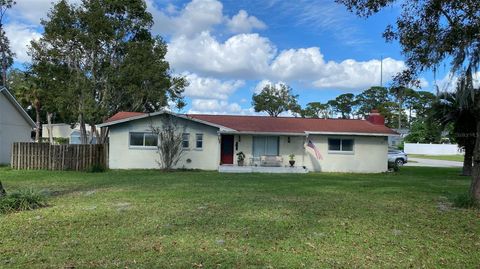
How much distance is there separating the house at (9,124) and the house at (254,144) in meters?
8.18

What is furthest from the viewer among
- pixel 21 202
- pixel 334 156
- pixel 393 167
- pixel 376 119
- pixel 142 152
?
pixel 376 119

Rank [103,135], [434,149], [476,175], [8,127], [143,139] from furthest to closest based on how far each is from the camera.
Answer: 1. [434,149]
2. [103,135]
3. [8,127]
4. [143,139]
5. [476,175]

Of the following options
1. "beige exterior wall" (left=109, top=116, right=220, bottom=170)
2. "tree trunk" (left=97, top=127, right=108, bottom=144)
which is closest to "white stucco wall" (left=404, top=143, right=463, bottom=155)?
"tree trunk" (left=97, top=127, right=108, bottom=144)

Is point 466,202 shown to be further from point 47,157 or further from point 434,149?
point 434,149

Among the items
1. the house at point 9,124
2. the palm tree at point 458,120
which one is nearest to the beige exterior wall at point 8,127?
the house at point 9,124

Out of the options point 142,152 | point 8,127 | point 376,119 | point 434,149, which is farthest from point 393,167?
point 434,149

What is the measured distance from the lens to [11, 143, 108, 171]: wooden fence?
77.5 ft

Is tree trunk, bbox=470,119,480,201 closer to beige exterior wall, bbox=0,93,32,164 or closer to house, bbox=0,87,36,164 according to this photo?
house, bbox=0,87,36,164

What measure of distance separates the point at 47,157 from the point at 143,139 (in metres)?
5.21

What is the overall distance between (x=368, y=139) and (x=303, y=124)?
412cm

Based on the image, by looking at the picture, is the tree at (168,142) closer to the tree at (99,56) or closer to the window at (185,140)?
the window at (185,140)

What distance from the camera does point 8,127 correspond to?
97.0 feet

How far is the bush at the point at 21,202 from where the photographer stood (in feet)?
31.5

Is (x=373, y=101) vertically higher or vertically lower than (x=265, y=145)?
higher
